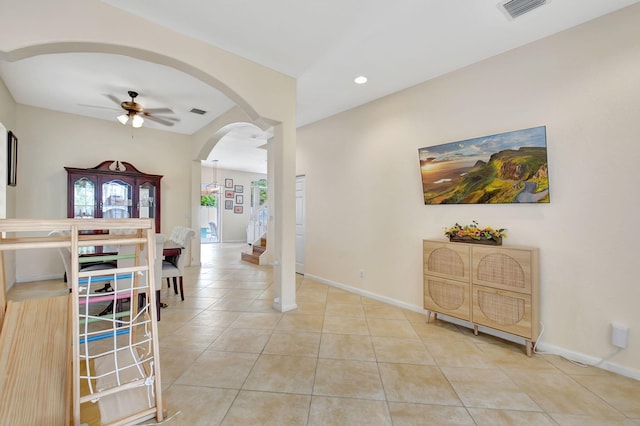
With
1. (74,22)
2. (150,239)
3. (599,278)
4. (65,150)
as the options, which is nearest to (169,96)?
(74,22)

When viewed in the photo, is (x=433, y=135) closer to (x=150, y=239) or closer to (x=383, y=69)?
(x=383, y=69)

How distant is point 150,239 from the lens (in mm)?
1695

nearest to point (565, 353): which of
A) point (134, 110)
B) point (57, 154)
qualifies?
point (134, 110)

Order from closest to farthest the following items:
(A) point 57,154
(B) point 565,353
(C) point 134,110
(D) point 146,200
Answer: (B) point 565,353 < (C) point 134,110 < (A) point 57,154 < (D) point 146,200

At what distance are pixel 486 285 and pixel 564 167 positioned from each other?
1248 millimetres

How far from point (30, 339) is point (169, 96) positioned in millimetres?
3659

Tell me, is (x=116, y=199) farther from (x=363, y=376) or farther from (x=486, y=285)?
(x=486, y=285)

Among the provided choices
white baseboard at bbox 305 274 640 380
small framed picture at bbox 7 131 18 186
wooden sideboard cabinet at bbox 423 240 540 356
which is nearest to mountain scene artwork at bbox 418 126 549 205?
wooden sideboard cabinet at bbox 423 240 540 356

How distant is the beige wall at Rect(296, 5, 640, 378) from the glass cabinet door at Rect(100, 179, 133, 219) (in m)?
5.03

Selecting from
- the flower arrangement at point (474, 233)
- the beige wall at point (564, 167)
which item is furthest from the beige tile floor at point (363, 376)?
the flower arrangement at point (474, 233)

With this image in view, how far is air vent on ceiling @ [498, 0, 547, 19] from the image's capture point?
2057mm

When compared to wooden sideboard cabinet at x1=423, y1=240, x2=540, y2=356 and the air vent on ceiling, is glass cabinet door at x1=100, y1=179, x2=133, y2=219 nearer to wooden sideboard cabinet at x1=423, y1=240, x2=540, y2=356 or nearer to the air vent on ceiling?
wooden sideboard cabinet at x1=423, y1=240, x2=540, y2=356

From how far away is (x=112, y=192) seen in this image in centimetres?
512

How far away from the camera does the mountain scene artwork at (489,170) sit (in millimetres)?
2449
